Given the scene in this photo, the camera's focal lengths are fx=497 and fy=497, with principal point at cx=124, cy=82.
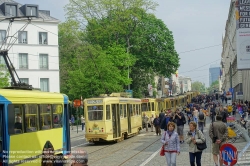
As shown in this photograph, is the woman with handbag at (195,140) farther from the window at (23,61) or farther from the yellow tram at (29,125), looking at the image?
the window at (23,61)

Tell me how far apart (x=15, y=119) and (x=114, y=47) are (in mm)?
42635

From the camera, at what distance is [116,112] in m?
28.1

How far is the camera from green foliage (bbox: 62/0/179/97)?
4897 centimetres

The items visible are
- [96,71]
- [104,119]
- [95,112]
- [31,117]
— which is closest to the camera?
[31,117]

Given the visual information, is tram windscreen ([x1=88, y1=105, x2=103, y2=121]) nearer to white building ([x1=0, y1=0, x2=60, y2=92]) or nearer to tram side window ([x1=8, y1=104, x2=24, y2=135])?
tram side window ([x1=8, y1=104, x2=24, y2=135])

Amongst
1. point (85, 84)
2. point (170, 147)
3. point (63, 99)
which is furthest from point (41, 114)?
point (85, 84)

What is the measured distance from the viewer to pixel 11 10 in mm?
57438

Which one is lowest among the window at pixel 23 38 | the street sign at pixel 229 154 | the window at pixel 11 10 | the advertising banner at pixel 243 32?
the street sign at pixel 229 154

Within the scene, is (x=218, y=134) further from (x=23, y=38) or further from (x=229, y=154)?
(x=23, y=38)

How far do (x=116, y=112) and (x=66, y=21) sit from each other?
34996 millimetres

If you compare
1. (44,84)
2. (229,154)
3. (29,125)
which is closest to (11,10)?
(44,84)

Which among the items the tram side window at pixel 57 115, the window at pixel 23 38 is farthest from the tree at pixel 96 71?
the tram side window at pixel 57 115

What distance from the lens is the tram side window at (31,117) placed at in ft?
45.2

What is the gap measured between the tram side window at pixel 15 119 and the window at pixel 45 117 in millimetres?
1696
